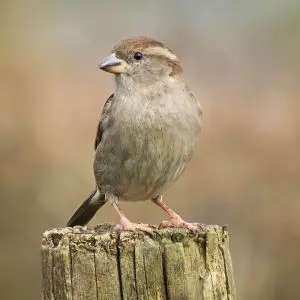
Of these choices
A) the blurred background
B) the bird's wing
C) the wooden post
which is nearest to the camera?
the wooden post

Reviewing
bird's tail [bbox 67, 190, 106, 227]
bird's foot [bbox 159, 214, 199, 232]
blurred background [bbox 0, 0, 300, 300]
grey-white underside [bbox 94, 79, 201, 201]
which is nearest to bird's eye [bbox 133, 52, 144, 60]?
grey-white underside [bbox 94, 79, 201, 201]

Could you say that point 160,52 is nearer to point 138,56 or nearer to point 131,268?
point 138,56

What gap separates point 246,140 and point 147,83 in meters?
2.80

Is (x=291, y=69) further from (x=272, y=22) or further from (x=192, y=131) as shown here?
(x=192, y=131)

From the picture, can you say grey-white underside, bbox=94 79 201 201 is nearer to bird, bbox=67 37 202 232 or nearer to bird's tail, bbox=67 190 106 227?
bird, bbox=67 37 202 232

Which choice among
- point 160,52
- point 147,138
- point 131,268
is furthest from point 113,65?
point 131,268

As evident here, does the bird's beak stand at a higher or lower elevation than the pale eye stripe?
lower

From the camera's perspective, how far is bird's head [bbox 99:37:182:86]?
4863 mm

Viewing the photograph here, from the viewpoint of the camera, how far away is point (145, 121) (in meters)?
4.73

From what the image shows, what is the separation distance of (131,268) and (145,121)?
4.68 ft

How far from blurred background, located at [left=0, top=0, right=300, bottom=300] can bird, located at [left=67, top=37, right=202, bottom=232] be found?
4.93 ft

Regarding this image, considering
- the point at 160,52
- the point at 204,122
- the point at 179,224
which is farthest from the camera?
the point at 204,122

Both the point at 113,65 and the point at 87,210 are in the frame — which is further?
the point at 87,210

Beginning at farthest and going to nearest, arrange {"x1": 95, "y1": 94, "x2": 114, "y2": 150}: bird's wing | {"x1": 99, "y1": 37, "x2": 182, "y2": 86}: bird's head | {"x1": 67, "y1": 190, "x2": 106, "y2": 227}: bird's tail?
{"x1": 67, "y1": 190, "x2": 106, "y2": 227}: bird's tail < {"x1": 95, "y1": 94, "x2": 114, "y2": 150}: bird's wing < {"x1": 99, "y1": 37, "x2": 182, "y2": 86}: bird's head
